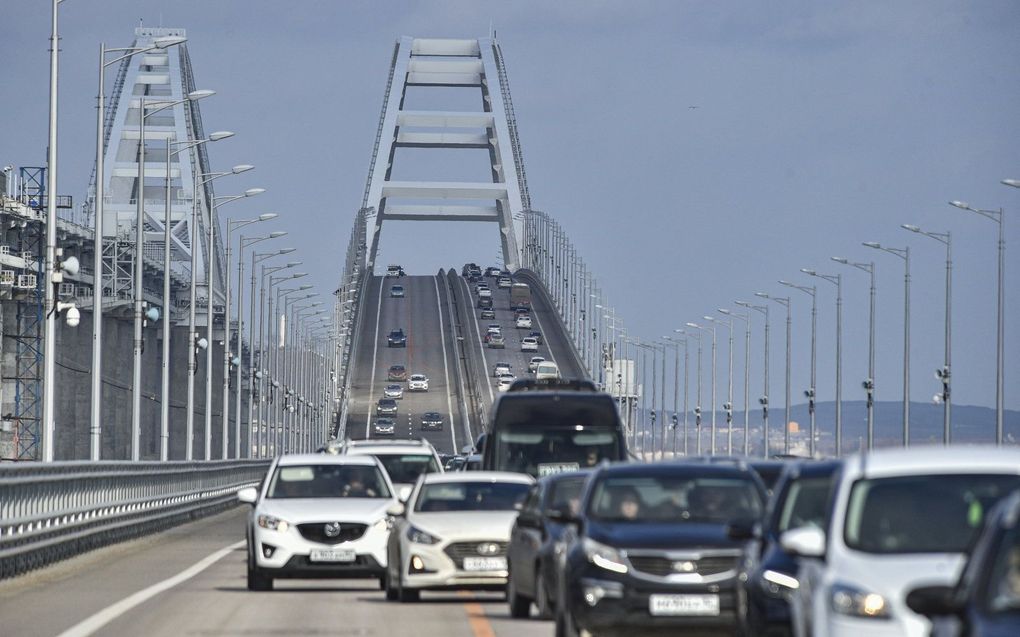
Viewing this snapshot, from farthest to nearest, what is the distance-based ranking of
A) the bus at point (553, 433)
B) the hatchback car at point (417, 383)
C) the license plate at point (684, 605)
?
the hatchback car at point (417, 383) → the bus at point (553, 433) → the license plate at point (684, 605)

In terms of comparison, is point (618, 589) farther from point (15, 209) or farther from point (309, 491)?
point (15, 209)

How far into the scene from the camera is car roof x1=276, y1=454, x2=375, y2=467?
2538 cm

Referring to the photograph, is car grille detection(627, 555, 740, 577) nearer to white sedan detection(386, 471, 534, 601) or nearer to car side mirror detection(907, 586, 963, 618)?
white sedan detection(386, 471, 534, 601)

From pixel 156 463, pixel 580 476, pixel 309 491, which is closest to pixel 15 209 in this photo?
pixel 156 463

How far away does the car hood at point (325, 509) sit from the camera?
23.9 m

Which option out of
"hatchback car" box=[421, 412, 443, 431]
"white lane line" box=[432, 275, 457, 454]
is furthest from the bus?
"hatchback car" box=[421, 412, 443, 431]

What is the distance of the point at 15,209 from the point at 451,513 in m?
67.6

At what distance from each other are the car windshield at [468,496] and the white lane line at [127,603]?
2888 millimetres

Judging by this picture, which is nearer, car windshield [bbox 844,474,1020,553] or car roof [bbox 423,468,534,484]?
car windshield [bbox 844,474,1020,553]

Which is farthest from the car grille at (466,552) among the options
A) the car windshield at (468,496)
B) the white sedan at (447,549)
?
the car windshield at (468,496)

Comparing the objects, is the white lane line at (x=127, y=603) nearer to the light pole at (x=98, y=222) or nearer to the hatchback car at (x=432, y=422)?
the light pole at (x=98, y=222)

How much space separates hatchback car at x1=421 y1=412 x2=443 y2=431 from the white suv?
4708 inches

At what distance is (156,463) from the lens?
42.3 m

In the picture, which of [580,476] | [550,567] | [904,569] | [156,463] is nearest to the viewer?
[904,569]
